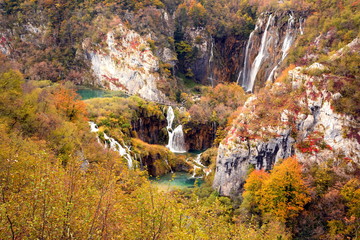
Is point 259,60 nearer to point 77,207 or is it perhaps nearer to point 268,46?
point 268,46

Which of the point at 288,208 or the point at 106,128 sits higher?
the point at 106,128

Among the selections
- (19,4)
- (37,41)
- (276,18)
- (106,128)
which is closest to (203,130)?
(106,128)

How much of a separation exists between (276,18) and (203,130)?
35818mm

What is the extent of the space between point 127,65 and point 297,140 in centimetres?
5243

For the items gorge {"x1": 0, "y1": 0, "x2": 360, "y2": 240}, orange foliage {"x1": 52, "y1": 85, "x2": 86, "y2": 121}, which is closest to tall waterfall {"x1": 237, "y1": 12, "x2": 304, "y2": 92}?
gorge {"x1": 0, "y1": 0, "x2": 360, "y2": 240}

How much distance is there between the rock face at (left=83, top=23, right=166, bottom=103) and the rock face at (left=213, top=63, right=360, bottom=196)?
3923cm

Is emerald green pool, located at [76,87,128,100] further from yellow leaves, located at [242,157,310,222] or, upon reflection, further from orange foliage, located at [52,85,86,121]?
yellow leaves, located at [242,157,310,222]

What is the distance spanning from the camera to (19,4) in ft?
261

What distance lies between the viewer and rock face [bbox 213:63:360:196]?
27.1 metres

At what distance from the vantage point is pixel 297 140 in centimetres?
2855

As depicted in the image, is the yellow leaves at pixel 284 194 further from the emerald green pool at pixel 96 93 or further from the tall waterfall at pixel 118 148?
the emerald green pool at pixel 96 93

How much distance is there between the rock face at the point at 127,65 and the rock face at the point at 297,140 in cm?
3923

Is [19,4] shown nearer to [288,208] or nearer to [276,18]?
[276,18]

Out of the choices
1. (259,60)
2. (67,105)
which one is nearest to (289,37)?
(259,60)
